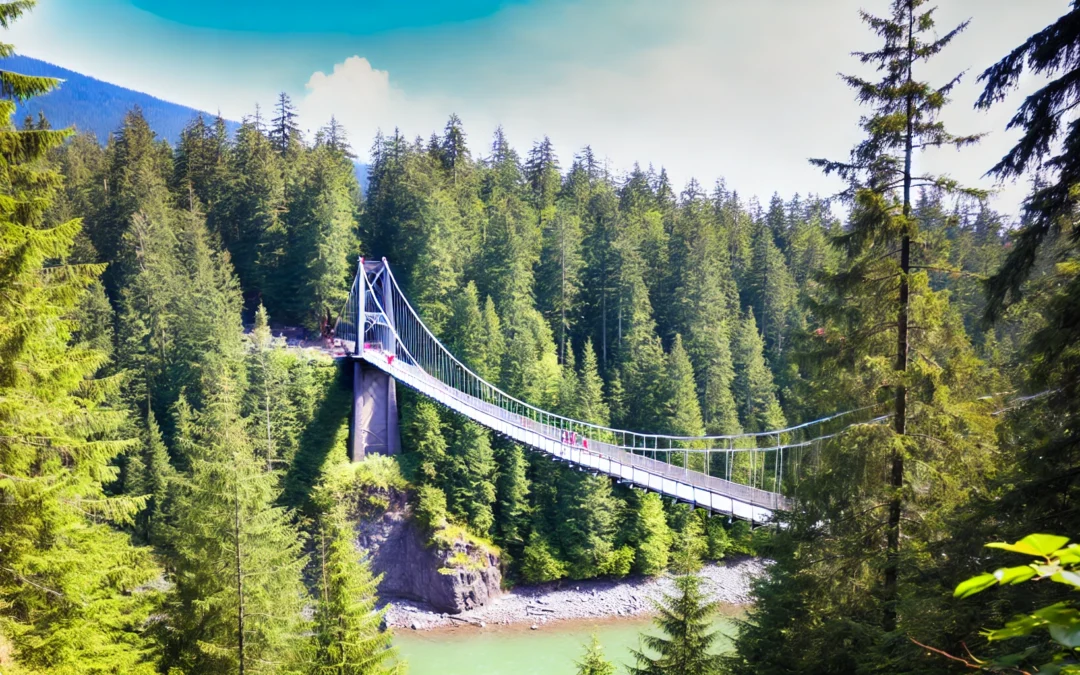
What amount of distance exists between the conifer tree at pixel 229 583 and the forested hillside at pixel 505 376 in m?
0.04

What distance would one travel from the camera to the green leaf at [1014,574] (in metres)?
0.84

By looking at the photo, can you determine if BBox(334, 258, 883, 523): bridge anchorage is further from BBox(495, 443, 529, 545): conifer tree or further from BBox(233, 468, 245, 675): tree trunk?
BBox(233, 468, 245, 675): tree trunk

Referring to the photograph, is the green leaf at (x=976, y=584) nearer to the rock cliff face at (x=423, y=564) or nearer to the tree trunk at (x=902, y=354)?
the tree trunk at (x=902, y=354)

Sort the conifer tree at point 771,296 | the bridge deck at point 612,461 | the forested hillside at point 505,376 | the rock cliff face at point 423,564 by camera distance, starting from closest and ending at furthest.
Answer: the forested hillside at point 505,376
the bridge deck at point 612,461
the rock cliff face at point 423,564
the conifer tree at point 771,296

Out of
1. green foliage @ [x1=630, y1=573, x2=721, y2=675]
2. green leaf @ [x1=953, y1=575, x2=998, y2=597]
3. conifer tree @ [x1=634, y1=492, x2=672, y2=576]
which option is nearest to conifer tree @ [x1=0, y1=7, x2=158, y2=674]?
green foliage @ [x1=630, y1=573, x2=721, y2=675]

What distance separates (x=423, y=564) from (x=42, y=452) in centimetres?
1452

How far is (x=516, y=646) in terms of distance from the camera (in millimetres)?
17500

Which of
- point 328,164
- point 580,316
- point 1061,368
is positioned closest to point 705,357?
point 580,316

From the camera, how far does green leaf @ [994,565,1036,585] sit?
33.1 inches

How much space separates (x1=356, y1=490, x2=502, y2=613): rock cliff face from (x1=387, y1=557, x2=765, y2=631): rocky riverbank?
12.9 inches

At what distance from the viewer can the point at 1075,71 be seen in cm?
400

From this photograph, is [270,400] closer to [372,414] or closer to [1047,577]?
[372,414]

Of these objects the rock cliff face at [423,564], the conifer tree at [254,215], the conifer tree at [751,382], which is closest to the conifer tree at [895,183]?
the rock cliff face at [423,564]

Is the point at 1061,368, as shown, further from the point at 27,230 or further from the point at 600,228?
the point at 600,228
